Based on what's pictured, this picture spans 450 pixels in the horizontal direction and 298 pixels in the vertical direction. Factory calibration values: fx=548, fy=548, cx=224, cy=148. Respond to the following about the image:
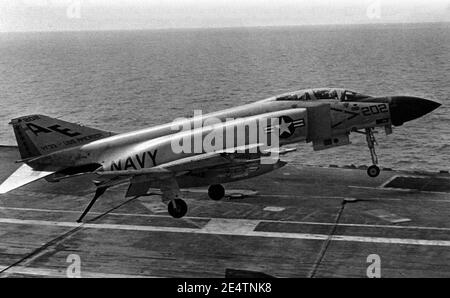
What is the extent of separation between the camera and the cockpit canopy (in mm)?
23312

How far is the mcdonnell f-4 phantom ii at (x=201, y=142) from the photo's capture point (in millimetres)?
20641

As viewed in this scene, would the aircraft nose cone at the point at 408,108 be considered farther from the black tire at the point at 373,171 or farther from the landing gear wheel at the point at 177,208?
the landing gear wheel at the point at 177,208

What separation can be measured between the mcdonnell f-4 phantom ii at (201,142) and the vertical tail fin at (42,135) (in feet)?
0.12

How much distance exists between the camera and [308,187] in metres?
25.4

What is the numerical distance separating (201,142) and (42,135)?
20.8 ft

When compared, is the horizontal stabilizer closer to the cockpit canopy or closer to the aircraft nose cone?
the cockpit canopy

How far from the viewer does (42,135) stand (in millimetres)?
21875

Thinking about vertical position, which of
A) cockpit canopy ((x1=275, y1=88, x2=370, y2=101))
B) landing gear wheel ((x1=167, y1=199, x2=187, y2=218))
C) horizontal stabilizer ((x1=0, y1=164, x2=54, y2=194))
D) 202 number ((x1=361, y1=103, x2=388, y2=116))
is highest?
cockpit canopy ((x1=275, y1=88, x2=370, y2=101))

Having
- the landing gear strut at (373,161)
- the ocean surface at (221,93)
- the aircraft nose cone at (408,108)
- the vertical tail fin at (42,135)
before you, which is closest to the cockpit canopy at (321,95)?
the aircraft nose cone at (408,108)

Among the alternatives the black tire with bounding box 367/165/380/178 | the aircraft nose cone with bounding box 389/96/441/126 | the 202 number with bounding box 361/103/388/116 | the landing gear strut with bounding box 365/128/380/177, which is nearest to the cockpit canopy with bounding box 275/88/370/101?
the 202 number with bounding box 361/103/388/116

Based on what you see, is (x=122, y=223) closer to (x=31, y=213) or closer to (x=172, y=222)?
(x=172, y=222)

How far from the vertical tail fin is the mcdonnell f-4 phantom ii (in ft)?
0.12

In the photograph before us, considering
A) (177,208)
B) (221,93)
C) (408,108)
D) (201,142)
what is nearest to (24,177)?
(177,208)
